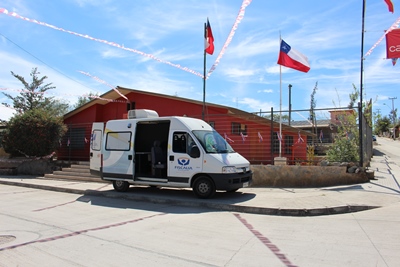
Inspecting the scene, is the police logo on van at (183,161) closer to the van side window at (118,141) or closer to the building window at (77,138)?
the van side window at (118,141)

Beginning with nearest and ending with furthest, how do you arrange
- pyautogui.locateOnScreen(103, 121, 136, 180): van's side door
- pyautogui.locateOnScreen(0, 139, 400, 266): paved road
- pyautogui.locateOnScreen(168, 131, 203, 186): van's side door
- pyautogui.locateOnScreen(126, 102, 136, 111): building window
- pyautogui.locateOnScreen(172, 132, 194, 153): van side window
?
pyautogui.locateOnScreen(0, 139, 400, 266): paved road < pyautogui.locateOnScreen(168, 131, 203, 186): van's side door < pyautogui.locateOnScreen(172, 132, 194, 153): van side window < pyautogui.locateOnScreen(103, 121, 136, 180): van's side door < pyautogui.locateOnScreen(126, 102, 136, 111): building window

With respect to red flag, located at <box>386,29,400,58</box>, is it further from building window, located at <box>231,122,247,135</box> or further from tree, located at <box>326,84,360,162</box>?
building window, located at <box>231,122,247,135</box>

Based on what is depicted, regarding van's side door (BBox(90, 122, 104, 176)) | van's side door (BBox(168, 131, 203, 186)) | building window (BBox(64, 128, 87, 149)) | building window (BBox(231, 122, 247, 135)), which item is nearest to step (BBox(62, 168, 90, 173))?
building window (BBox(64, 128, 87, 149))

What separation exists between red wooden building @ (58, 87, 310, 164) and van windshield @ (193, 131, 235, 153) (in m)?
2.76

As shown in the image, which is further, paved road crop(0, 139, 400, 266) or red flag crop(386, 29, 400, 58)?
red flag crop(386, 29, 400, 58)

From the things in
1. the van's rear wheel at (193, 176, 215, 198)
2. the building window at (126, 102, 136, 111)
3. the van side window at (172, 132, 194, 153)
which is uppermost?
the building window at (126, 102, 136, 111)

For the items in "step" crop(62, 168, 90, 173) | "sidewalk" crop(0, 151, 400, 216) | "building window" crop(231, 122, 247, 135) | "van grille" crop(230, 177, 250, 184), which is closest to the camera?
"sidewalk" crop(0, 151, 400, 216)

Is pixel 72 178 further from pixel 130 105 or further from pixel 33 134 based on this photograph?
pixel 130 105

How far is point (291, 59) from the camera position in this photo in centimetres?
1432

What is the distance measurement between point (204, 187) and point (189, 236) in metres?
3.46

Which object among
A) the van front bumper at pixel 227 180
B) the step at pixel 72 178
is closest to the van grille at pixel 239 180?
the van front bumper at pixel 227 180

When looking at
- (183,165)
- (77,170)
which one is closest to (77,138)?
(77,170)

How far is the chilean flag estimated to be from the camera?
14.2m

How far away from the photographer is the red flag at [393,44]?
11.0 metres
